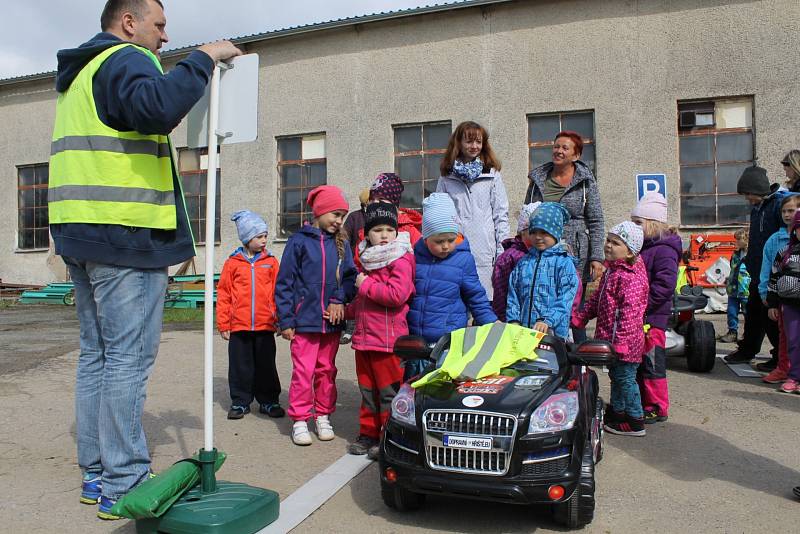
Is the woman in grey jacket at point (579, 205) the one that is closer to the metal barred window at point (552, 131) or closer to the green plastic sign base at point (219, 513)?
the green plastic sign base at point (219, 513)

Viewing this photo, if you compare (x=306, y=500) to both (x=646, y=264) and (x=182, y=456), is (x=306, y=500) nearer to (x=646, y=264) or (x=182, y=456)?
(x=182, y=456)

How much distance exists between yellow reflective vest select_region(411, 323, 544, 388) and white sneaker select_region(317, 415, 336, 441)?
1.44 meters

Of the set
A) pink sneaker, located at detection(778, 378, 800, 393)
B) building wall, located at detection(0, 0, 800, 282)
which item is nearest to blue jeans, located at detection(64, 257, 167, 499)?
pink sneaker, located at detection(778, 378, 800, 393)

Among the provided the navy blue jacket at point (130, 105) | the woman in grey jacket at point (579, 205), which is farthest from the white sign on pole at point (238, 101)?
the woman in grey jacket at point (579, 205)

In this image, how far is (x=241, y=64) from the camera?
3609 mm

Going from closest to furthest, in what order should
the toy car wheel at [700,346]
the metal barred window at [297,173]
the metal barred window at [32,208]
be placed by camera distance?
the toy car wheel at [700,346] → the metal barred window at [297,173] → the metal barred window at [32,208]

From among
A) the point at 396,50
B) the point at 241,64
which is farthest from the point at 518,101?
the point at 241,64

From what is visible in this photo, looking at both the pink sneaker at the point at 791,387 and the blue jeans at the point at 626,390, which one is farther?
the pink sneaker at the point at 791,387

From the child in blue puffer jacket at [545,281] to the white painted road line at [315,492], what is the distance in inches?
55.7

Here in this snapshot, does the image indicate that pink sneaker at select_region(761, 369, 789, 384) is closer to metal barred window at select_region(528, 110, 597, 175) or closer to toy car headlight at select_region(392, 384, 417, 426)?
toy car headlight at select_region(392, 384, 417, 426)

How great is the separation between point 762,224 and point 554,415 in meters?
5.26

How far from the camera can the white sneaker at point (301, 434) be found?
482 cm

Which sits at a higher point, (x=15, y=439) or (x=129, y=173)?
(x=129, y=173)

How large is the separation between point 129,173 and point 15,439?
261 cm
